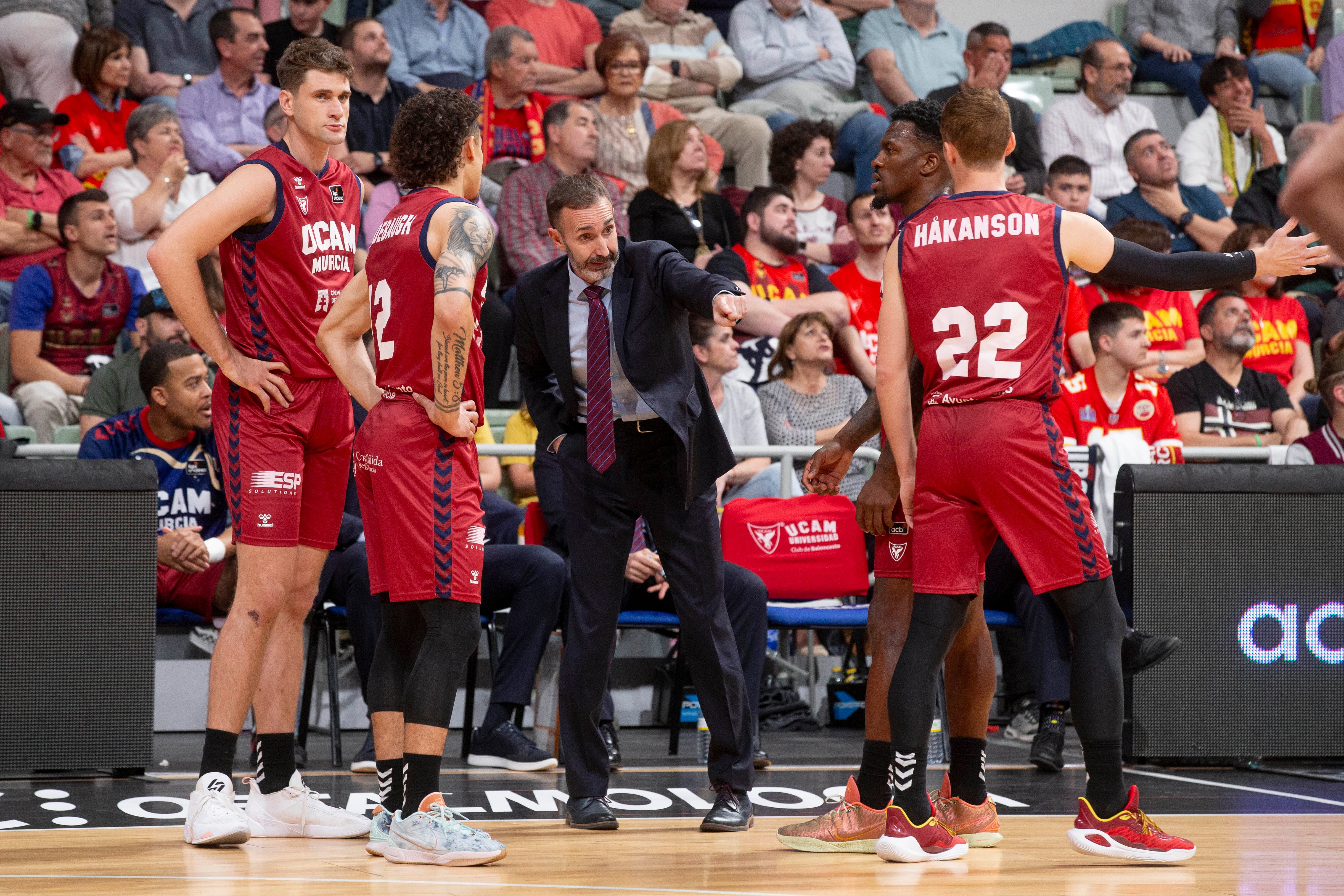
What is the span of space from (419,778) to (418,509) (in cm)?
70

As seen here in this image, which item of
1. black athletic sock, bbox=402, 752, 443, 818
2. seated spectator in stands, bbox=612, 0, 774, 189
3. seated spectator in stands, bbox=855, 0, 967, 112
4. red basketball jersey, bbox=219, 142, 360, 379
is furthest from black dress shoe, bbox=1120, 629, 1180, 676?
seated spectator in stands, bbox=855, 0, 967, 112

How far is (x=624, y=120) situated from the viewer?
9.52 meters

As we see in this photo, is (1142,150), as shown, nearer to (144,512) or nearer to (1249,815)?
(1249,815)

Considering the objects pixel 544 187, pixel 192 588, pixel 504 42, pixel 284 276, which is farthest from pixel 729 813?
pixel 504 42

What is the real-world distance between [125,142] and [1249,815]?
7384 mm

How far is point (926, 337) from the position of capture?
4.00 m

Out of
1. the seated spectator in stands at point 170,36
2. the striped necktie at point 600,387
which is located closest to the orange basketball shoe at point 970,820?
the striped necktie at point 600,387

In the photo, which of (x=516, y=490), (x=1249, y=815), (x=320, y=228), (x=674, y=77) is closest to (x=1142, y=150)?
(x=674, y=77)

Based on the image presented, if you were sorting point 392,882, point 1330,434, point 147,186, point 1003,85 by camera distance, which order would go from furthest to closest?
point 1003,85
point 147,186
point 1330,434
point 392,882

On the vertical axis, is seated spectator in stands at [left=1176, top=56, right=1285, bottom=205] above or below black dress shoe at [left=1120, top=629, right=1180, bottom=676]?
above

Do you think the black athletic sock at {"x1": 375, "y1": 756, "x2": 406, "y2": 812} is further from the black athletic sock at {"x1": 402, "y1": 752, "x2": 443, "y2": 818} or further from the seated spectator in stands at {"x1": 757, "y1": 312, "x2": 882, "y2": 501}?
the seated spectator in stands at {"x1": 757, "y1": 312, "x2": 882, "y2": 501}

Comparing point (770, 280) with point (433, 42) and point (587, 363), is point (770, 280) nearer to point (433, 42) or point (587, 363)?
point (433, 42)

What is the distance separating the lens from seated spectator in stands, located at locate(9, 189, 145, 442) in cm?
761

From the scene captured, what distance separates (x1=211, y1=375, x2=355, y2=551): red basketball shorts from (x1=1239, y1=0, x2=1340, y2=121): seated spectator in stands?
10.2m
